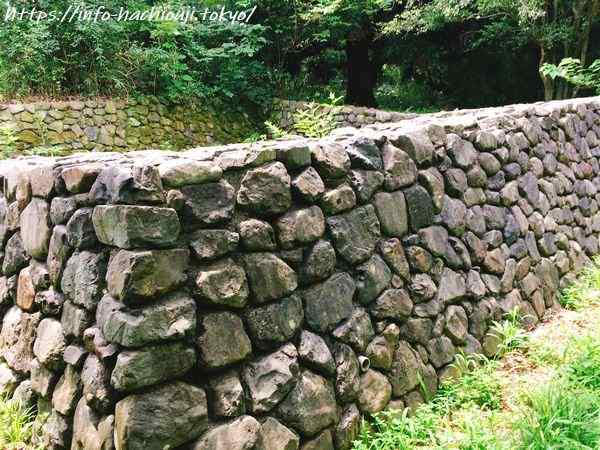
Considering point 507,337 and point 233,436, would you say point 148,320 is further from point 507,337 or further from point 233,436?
point 507,337

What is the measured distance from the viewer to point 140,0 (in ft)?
30.0

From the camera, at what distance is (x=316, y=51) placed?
464 inches

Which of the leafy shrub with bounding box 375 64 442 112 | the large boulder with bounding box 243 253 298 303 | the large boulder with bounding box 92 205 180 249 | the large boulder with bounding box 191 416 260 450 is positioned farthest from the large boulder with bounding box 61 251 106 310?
the leafy shrub with bounding box 375 64 442 112

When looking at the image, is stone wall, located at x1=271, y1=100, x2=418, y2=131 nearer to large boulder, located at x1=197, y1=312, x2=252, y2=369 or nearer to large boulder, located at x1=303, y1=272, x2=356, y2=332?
large boulder, located at x1=303, y1=272, x2=356, y2=332

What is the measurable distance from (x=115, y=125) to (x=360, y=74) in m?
5.69

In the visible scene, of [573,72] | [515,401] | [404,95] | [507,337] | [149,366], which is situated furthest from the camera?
[404,95]

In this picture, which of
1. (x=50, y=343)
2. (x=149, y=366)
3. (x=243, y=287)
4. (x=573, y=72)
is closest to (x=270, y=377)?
(x=243, y=287)

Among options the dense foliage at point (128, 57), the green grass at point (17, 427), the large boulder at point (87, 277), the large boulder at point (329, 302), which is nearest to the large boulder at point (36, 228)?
the large boulder at point (87, 277)

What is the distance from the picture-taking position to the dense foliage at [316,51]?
7.94 metres

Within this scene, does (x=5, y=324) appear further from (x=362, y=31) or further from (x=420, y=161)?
(x=362, y=31)

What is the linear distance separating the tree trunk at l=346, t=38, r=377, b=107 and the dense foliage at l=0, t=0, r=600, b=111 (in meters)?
0.02

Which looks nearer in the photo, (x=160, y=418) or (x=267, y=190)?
(x=160, y=418)

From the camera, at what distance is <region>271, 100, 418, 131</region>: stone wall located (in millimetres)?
8867

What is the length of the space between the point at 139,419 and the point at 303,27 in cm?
986
